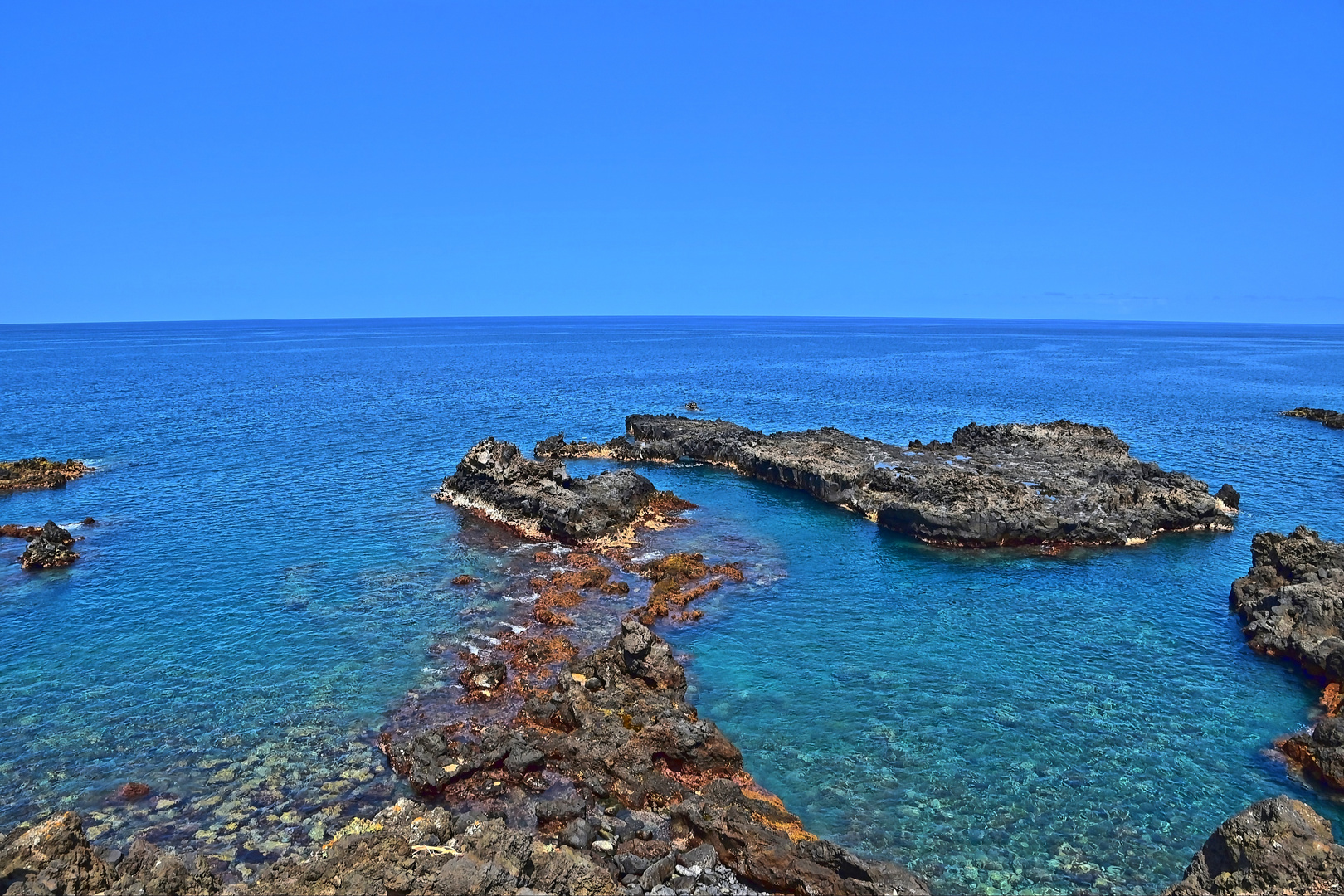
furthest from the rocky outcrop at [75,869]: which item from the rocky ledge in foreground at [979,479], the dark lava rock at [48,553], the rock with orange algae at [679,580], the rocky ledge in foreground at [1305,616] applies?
the rocky ledge in foreground at [979,479]

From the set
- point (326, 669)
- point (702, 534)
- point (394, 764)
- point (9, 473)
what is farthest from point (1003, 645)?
point (9, 473)

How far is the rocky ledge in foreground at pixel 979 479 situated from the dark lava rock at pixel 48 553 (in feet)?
134

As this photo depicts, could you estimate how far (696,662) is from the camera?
38.7 m

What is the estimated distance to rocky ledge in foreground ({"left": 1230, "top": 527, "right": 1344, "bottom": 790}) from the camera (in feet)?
97.7

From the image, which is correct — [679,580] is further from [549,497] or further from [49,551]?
[49,551]

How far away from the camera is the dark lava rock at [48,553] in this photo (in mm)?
49781

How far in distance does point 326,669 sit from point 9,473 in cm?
5647

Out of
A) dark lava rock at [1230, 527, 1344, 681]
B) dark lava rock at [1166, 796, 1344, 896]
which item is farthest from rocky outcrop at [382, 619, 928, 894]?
dark lava rock at [1230, 527, 1344, 681]

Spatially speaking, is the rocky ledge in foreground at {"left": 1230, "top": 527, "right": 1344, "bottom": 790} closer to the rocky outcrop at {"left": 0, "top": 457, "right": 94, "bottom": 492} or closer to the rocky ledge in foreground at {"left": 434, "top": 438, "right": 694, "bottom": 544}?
the rocky ledge in foreground at {"left": 434, "top": 438, "right": 694, "bottom": 544}

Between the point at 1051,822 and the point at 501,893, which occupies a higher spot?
the point at 501,893

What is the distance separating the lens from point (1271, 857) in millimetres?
20219

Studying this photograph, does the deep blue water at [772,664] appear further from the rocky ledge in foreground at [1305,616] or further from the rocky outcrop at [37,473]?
the rocky outcrop at [37,473]

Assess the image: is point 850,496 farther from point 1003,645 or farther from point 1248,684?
point 1248,684

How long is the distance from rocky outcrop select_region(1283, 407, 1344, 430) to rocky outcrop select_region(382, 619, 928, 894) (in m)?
111
